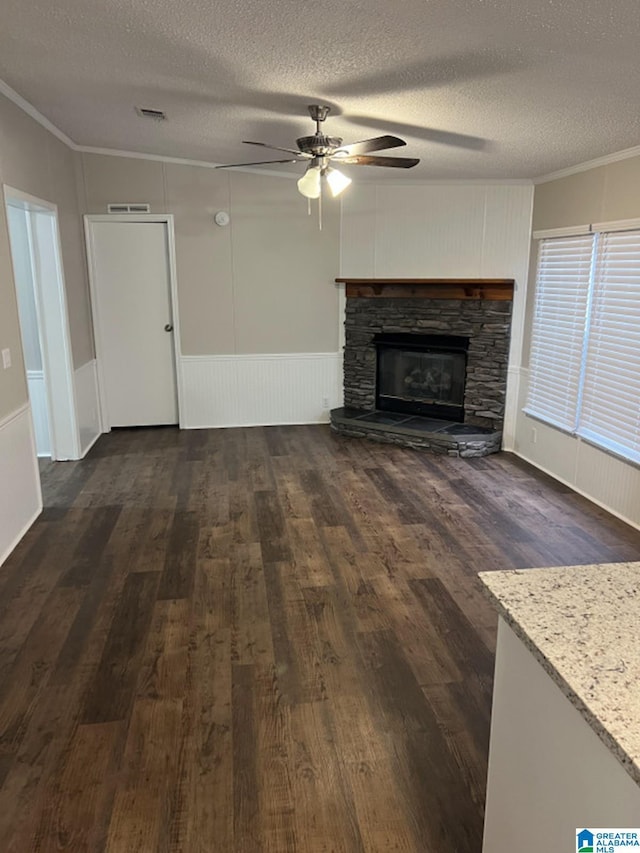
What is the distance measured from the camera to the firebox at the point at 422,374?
6.01 metres

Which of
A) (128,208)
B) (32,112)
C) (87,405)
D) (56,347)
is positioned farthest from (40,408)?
(32,112)

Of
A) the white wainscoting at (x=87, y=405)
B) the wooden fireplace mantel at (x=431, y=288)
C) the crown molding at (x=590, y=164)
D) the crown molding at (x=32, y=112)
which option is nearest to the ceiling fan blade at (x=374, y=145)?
the crown molding at (x=590, y=164)

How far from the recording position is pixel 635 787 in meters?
0.93

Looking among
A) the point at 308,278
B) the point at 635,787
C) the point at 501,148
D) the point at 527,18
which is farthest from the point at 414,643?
the point at 308,278

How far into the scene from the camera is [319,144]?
358 centimetres

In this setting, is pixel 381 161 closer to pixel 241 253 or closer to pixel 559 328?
pixel 559 328

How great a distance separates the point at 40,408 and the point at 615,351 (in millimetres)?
4703

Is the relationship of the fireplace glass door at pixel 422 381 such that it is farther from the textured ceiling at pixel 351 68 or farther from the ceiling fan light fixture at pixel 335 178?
→ the ceiling fan light fixture at pixel 335 178

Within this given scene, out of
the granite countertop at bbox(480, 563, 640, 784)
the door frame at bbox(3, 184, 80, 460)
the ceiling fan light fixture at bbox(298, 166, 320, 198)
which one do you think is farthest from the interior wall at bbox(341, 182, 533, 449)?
the granite countertop at bbox(480, 563, 640, 784)

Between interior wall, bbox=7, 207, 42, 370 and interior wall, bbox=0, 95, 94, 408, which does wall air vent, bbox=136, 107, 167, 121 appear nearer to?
interior wall, bbox=0, 95, 94, 408

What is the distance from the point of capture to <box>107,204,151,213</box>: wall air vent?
5727mm

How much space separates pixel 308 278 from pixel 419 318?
1224mm

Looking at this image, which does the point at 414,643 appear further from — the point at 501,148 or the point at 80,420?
the point at 80,420

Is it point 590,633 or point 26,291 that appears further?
point 26,291
